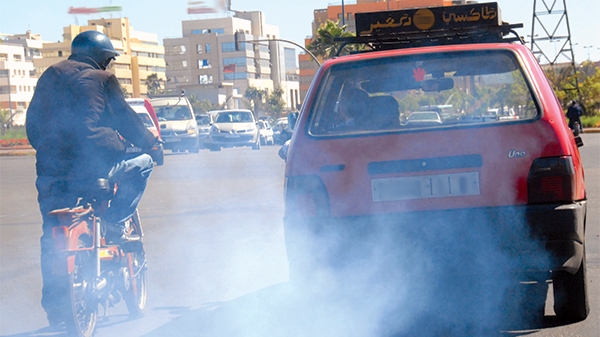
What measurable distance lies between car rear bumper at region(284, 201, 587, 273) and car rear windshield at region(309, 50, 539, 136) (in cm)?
49

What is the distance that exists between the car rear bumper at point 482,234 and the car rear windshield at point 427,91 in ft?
1.60

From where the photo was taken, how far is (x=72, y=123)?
4.69 metres

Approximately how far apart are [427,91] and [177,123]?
25.8m

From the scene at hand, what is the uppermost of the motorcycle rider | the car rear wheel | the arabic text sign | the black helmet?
the arabic text sign

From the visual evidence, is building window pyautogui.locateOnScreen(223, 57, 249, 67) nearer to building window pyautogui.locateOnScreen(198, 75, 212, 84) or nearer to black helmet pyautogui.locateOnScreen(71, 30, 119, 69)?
building window pyautogui.locateOnScreen(198, 75, 212, 84)

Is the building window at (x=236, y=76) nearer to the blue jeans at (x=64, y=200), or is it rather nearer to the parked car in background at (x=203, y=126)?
the parked car in background at (x=203, y=126)

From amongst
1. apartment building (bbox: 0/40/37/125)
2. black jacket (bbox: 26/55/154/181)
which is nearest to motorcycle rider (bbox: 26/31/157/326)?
black jacket (bbox: 26/55/154/181)

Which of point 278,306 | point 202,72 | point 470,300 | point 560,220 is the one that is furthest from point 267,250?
point 202,72

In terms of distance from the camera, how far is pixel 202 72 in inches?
6029

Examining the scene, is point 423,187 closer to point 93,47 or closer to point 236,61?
point 93,47

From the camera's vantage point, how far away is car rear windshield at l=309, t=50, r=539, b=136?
188 inches

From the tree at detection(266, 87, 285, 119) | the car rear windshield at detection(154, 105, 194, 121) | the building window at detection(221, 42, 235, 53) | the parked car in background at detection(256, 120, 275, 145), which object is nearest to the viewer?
the car rear windshield at detection(154, 105, 194, 121)

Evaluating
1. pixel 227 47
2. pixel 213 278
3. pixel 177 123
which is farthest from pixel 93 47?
pixel 227 47

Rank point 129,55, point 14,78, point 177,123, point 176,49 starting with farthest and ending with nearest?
point 176,49, point 129,55, point 14,78, point 177,123
